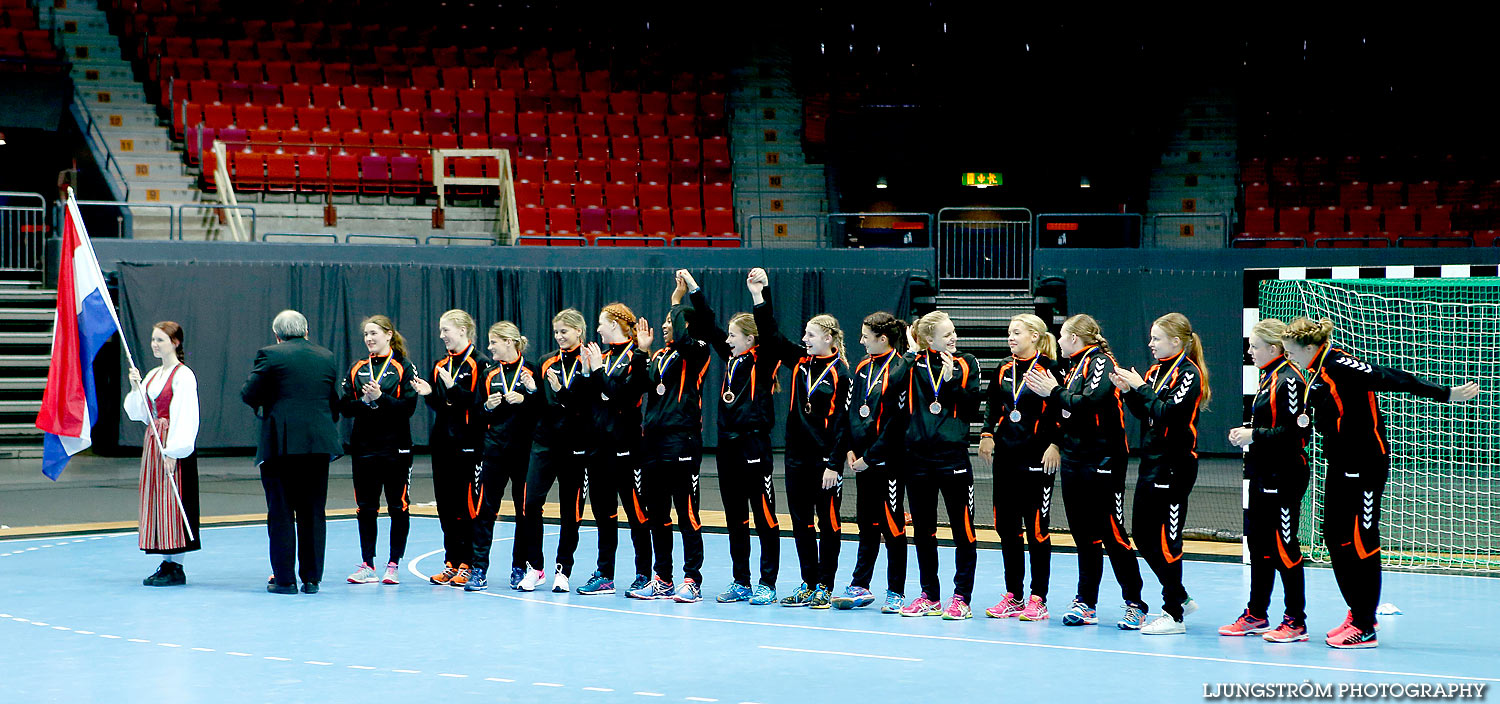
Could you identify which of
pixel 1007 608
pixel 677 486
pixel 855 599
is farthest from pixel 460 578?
pixel 1007 608

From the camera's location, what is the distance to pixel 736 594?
295 inches

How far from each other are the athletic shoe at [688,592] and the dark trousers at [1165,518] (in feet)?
7.94

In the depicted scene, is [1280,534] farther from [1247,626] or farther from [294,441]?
[294,441]

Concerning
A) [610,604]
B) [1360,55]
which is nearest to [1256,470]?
[610,604]

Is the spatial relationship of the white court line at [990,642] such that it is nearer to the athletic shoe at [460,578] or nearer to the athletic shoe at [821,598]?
the athletic shoe at [460,578]

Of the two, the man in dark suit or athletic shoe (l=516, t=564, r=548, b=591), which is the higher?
the man in dark suit

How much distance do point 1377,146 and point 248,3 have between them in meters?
17.3

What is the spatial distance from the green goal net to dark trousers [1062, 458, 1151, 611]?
1015 millimetres

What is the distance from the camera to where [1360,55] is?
2089cm

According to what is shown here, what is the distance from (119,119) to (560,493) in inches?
520

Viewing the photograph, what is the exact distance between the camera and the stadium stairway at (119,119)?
1683cm

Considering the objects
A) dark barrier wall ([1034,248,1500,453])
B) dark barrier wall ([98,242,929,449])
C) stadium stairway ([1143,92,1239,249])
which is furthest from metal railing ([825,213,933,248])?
stadium stairway ([1143,92,1239,249])

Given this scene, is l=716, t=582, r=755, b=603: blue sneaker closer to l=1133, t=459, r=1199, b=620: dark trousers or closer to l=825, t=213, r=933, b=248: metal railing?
l=1133, t=459, r=1199, b=620: dark trousers

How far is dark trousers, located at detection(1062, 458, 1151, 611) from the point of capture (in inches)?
258
